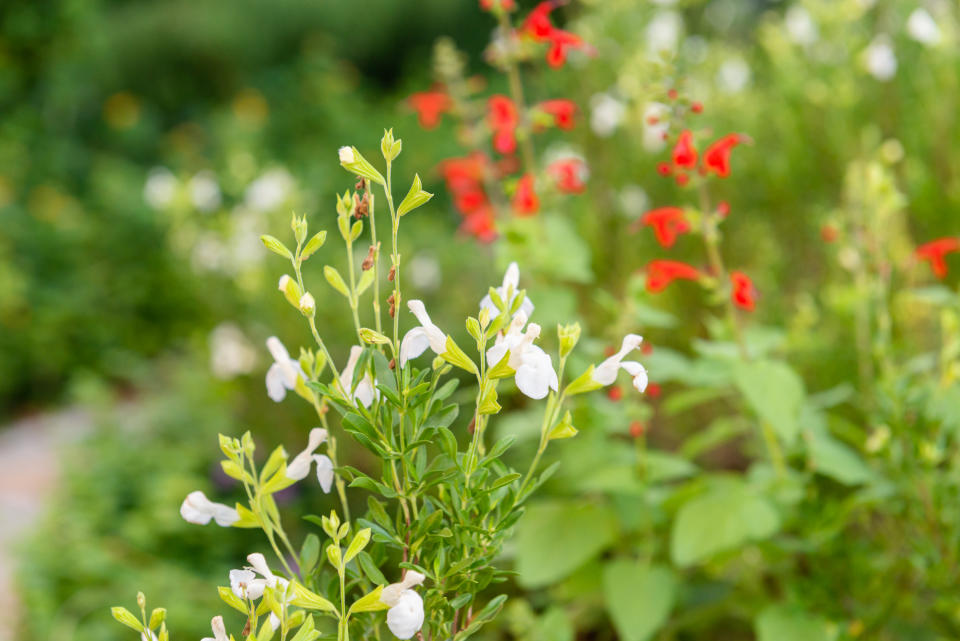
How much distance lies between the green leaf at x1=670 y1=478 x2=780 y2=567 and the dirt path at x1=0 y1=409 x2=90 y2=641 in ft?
5.22

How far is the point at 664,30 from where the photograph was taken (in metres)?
2.86

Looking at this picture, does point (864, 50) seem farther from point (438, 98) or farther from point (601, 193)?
point (438, 98)

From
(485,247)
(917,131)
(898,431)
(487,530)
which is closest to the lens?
(487,530)

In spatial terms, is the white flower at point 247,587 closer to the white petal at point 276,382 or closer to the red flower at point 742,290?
the white petal at point 276,382

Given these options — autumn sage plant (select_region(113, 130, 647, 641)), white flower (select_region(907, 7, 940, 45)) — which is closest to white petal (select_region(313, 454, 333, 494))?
autumn sage plant (select_region(113, 130, 647, 641))

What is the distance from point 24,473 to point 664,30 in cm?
287

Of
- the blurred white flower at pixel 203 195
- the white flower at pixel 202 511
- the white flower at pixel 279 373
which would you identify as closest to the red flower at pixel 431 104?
the white flower at pixel 279 373

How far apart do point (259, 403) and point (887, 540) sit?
6.29 ft

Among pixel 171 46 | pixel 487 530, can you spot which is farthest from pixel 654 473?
pixel 171 46

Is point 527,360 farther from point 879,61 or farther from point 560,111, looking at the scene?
point 879,61

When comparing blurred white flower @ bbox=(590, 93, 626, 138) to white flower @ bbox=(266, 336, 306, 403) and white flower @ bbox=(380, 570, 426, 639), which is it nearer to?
white flower @ bbox=(266, 336, 306, 403)

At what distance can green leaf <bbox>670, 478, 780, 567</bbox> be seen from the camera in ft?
4.17

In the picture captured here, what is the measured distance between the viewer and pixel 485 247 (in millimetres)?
2951

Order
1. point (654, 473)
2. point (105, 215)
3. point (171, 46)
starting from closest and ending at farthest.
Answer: point (654, 473) < point (105, 215) < point (171, 46)
